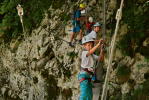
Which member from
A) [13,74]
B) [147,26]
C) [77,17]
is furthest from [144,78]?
[13,74]

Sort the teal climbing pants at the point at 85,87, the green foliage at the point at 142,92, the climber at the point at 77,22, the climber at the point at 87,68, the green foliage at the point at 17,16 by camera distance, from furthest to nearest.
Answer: the green foliage at the point at 17,16 < the climber at the point at 77,22 < the green foliage at the point at 142,92 < the teal climbing pants at the point at 85,87 < the climber at the point at 87,68

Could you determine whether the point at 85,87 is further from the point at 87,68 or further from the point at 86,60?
the point at 86,60

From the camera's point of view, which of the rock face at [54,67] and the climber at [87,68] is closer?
the climber at [87,68]

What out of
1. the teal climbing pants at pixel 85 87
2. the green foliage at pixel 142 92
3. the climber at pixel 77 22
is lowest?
the green foliage at pixel 142 92

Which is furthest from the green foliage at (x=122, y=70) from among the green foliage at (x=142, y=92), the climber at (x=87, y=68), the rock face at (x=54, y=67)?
the climber at (x=87, y=68)

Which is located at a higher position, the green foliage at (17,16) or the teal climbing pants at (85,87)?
the green foliage at (17,16)

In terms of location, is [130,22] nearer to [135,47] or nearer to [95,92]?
[135,47]

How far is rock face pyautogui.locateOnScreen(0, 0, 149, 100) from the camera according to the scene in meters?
8.53

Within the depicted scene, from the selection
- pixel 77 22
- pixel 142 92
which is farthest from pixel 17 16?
pixel 142 92

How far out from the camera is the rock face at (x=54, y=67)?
8.53m

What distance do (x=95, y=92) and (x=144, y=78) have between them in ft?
4.63

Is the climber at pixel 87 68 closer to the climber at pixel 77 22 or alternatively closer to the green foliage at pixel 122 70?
the green foliage at pixel 122 70

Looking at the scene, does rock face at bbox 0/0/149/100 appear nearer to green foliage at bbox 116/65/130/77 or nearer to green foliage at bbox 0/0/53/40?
green foliage at bbox 116/65/130/77

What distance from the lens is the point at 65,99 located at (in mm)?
10328
